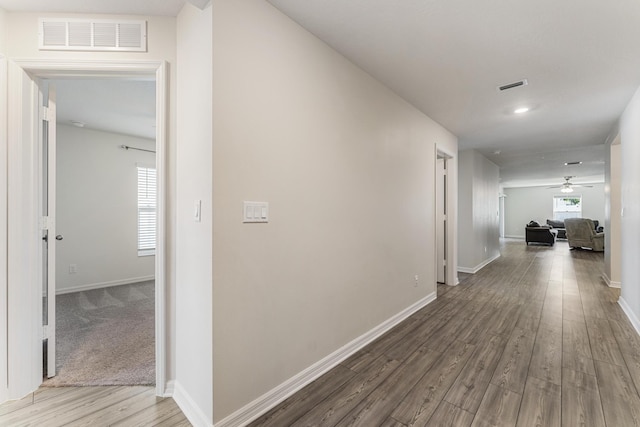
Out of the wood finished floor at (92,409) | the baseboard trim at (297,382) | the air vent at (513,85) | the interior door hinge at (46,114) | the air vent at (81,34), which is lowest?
the wood finished floor at (92,409)

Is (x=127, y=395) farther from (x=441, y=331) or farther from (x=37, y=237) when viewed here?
(x=441, y=331)

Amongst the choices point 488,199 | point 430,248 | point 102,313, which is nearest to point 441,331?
point 430,248

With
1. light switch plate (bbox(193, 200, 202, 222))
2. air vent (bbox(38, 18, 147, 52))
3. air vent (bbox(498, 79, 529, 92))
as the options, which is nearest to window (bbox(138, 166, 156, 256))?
air vent (bbox(38, 18, 147, 52))

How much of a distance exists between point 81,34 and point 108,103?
1801 millimetres

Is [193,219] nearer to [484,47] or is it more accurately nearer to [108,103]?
[484,47]

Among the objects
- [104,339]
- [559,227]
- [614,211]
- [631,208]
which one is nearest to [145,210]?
[104,339]

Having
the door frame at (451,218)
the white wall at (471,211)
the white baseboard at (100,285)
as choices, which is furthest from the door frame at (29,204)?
the white wall at (471,211)

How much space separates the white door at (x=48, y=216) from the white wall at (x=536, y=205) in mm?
15721

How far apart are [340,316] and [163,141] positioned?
183cm

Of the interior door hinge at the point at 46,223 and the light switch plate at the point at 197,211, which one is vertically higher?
the light switch plate at the point at 197,211

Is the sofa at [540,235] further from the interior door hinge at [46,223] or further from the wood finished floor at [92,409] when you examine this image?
the interior door hinge at [46,223]

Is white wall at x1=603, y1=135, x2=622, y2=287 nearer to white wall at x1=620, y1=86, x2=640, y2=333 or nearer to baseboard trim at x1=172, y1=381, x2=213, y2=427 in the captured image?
white wall at x1=620, y1=86, x2=640, y2=333

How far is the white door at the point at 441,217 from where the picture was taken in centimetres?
462

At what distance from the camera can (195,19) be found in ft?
5.30
